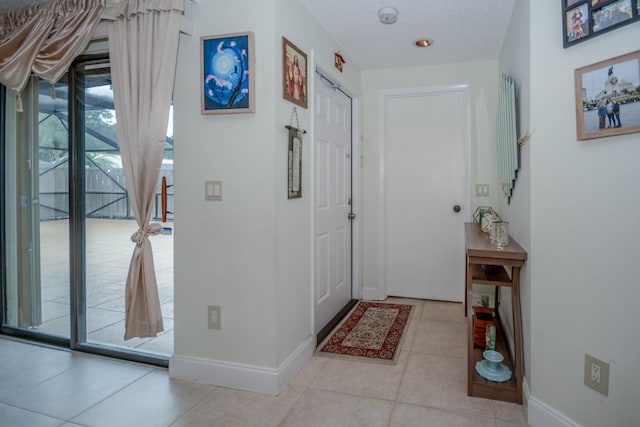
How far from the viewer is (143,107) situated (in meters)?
2.27

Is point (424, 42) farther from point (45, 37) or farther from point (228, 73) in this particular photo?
point (45, 37)

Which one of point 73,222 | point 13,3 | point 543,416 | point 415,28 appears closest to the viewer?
point 543,416

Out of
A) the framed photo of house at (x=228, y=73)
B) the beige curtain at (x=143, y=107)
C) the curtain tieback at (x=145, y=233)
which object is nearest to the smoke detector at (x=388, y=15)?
the framed photo of house at (x=228, y=73)

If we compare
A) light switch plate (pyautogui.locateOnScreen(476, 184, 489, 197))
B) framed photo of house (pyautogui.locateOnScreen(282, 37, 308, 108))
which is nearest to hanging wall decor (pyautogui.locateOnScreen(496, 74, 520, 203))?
light switch plate (pyautogui.locateOnScreen(476, 184, 489, 197))

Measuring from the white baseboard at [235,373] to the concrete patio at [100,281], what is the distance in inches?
12.0

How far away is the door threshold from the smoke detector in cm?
224

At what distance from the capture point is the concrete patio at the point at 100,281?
2.66m

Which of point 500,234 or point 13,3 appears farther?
point 13,3

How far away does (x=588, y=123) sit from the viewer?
5.49 ft

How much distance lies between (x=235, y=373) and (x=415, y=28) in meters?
2.58

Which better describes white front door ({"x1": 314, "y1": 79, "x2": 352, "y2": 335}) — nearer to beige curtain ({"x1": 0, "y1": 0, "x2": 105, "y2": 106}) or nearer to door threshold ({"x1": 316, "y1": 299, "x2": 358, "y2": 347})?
door threshold ({"x1": 316, "y1": 299, "x2": 358, "y2": 347})

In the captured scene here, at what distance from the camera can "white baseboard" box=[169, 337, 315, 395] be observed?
88.9 inches

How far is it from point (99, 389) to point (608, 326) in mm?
2504

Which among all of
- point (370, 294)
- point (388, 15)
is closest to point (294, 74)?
point (388, 15)
